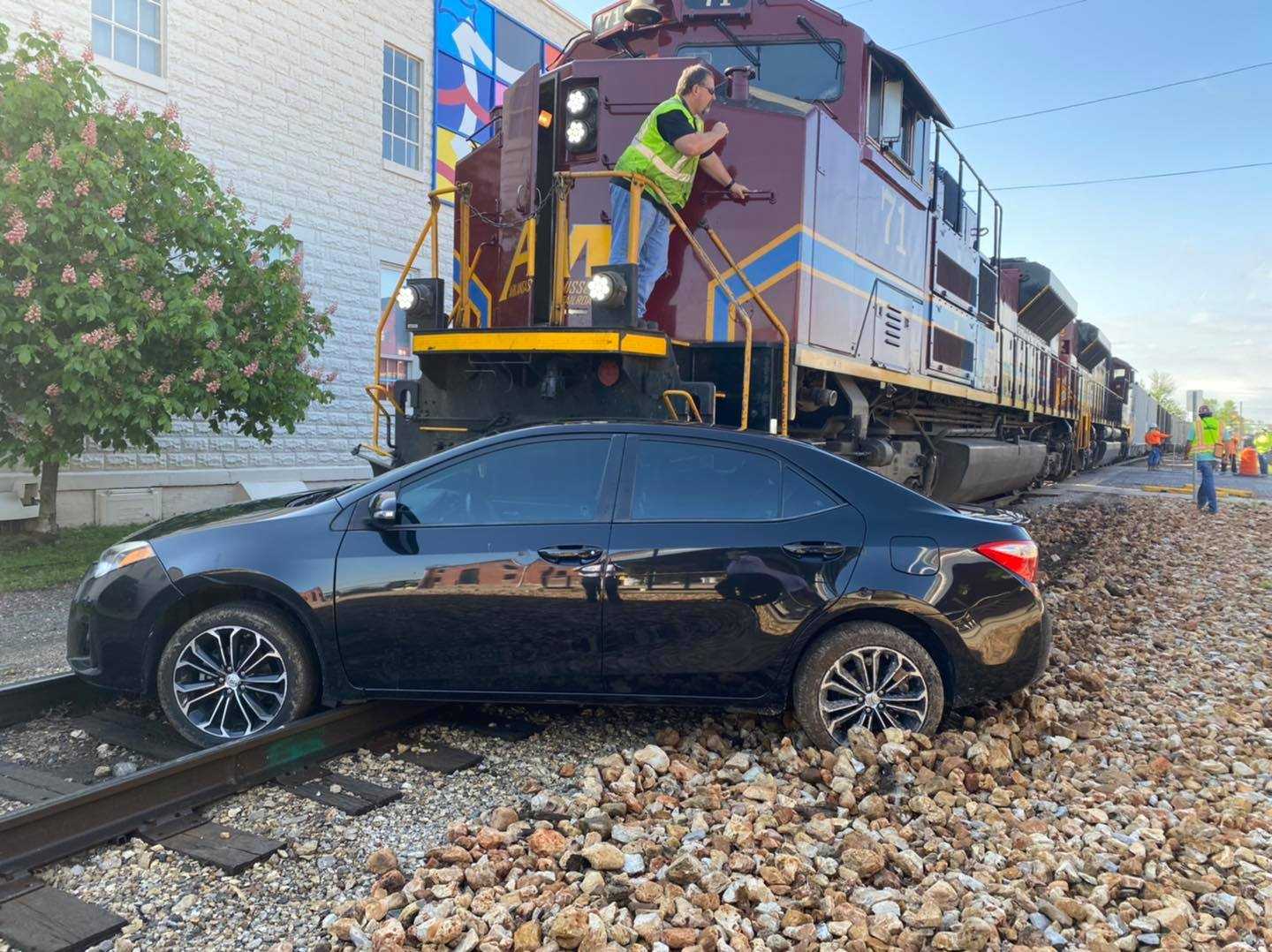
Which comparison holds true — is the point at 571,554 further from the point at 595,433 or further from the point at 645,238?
the point at 645,238

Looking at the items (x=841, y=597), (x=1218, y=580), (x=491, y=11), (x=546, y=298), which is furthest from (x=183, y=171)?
(x=1218, y=580)

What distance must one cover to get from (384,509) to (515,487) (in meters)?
0.59

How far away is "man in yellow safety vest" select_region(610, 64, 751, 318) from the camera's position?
6078 millimetres

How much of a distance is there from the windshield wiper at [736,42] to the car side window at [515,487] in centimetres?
421

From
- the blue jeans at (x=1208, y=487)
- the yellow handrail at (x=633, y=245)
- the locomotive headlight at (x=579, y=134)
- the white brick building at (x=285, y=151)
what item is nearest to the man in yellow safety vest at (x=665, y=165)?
the yellow handrail at (x=633, y=245)

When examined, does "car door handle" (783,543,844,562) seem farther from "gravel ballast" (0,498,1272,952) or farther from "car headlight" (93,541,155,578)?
"car headlight" (93,541,155,578)

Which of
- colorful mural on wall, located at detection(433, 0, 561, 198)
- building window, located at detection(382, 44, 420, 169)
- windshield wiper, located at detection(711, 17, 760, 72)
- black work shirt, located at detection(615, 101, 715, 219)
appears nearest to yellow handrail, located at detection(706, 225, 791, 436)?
black work shirt, located at detection(615, 101, 715, 219)

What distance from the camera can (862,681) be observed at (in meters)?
4.15

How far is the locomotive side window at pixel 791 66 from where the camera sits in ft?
23.2

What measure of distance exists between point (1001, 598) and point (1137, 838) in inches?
44.4

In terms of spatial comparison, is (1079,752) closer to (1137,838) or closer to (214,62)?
(1137,838)

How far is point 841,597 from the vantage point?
408cm

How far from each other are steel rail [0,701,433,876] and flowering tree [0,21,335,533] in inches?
170

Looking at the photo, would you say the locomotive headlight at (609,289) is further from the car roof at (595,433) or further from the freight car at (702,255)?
the car roof at (595,433)
